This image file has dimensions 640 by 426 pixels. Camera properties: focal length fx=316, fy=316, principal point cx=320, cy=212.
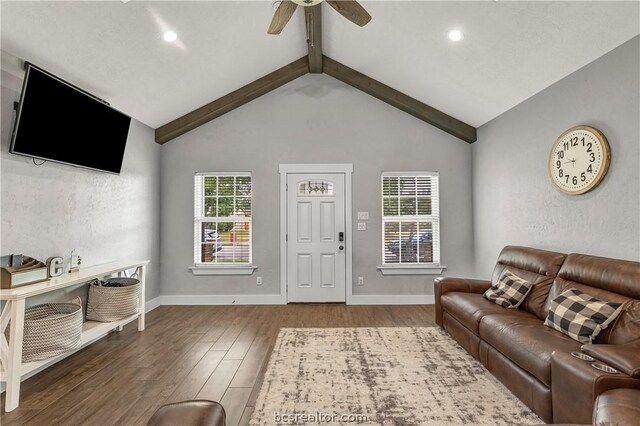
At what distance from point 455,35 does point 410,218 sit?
254cm

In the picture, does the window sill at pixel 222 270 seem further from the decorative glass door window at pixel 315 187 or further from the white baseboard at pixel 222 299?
the decorative glass door window at pixel 315 187

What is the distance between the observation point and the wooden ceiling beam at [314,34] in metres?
3.49

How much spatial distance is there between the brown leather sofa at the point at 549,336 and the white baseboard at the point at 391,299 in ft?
4.02

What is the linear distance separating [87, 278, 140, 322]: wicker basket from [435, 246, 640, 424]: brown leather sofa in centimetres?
337

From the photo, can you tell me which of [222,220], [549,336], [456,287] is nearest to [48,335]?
[222,220]

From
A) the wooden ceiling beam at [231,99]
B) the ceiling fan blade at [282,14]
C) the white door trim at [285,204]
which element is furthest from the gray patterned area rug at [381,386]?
the wooden ceiling beam at [231,99]

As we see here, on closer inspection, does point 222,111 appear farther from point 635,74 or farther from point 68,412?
point 635,74

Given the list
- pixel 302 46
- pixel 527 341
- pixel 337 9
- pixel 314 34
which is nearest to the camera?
pixel 527 341

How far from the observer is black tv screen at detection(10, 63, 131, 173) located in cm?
247

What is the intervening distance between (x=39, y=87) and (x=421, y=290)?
4.91 m

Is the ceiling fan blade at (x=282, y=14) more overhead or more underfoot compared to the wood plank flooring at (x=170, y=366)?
more overhead

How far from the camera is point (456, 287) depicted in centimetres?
355

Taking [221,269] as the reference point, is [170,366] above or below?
below

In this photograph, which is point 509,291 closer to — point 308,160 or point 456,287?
point 456,287
